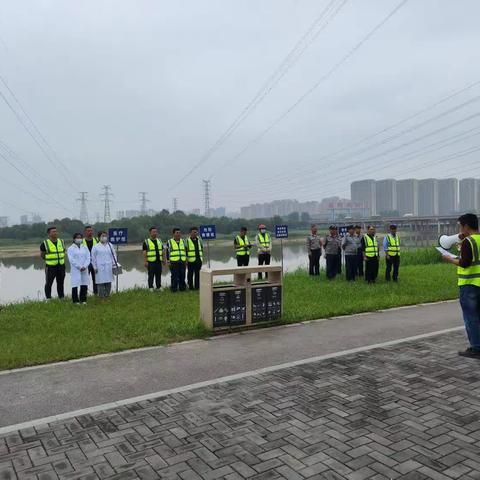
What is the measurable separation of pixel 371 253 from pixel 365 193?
342ft

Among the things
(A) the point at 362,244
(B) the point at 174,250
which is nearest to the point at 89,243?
(B) the point at 174,250

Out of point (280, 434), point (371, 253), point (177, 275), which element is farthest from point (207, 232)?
point (280, 434)

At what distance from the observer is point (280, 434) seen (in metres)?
4.28

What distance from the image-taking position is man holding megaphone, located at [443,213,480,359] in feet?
21.0

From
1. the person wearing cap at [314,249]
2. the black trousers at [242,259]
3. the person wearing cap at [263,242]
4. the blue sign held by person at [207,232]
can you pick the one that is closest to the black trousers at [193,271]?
the blue sign held by person at [207,232]

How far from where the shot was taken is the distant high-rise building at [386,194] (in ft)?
348

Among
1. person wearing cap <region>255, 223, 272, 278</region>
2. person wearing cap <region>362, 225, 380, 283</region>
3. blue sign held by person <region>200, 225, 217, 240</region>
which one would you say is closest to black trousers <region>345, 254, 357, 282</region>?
person wearing cap <region>362, 225, 380, 283</region>

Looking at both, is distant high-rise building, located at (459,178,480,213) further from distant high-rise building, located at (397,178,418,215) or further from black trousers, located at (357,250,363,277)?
black trousers, located at (357,250,363,277)

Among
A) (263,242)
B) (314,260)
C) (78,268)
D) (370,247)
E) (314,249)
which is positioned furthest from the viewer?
(314,260)

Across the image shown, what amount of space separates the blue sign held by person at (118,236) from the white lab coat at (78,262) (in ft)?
5.28

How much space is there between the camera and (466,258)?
641 centimetres

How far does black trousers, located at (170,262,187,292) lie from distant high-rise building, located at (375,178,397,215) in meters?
96.5

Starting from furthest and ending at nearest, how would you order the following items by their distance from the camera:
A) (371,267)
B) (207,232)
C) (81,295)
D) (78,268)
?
(207,232) < (371,267) < (81,295) < (78,268)

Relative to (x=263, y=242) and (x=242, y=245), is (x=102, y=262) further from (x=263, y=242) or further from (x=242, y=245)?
(x=263, y=242)
